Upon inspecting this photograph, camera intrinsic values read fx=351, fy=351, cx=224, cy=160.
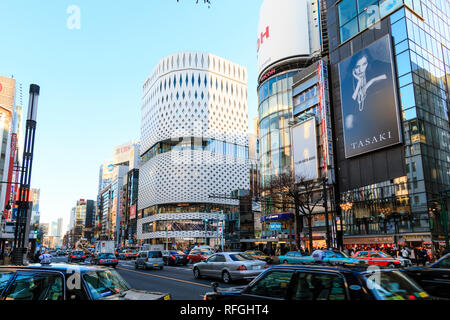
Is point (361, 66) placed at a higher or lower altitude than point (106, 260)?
higher

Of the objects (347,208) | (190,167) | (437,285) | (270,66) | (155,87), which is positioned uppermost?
(155,87)

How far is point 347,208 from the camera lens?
46.3 metres

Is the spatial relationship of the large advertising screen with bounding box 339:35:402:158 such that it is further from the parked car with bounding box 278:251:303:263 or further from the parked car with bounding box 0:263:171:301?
the parked car with bounding box 0:263:171:301

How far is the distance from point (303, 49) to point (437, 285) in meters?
63.3

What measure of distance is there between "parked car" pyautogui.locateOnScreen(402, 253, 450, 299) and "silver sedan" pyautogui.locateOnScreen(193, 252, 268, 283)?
26.4 feet

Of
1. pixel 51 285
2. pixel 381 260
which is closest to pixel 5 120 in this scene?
pixel 381 260

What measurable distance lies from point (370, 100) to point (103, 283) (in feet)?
151

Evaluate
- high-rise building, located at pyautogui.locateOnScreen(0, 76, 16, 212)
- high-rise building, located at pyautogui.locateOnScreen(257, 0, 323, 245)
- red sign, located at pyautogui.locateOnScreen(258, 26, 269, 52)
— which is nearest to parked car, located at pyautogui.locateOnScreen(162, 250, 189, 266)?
high-rise building, located at pyautogui.locateOnScreen(257, 0, 323, 245)

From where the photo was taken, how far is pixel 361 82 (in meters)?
47.4

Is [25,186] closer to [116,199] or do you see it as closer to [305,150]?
[305,150]

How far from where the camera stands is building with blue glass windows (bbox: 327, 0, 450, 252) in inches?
1586

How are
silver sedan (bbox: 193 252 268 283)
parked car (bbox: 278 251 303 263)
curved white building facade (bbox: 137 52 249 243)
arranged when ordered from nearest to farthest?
silver sedan (bbox: 193 252 268 283) → parked car (bbox: 278 251 303 263) → curved white building facade (bbox: 137 52 249 243)
